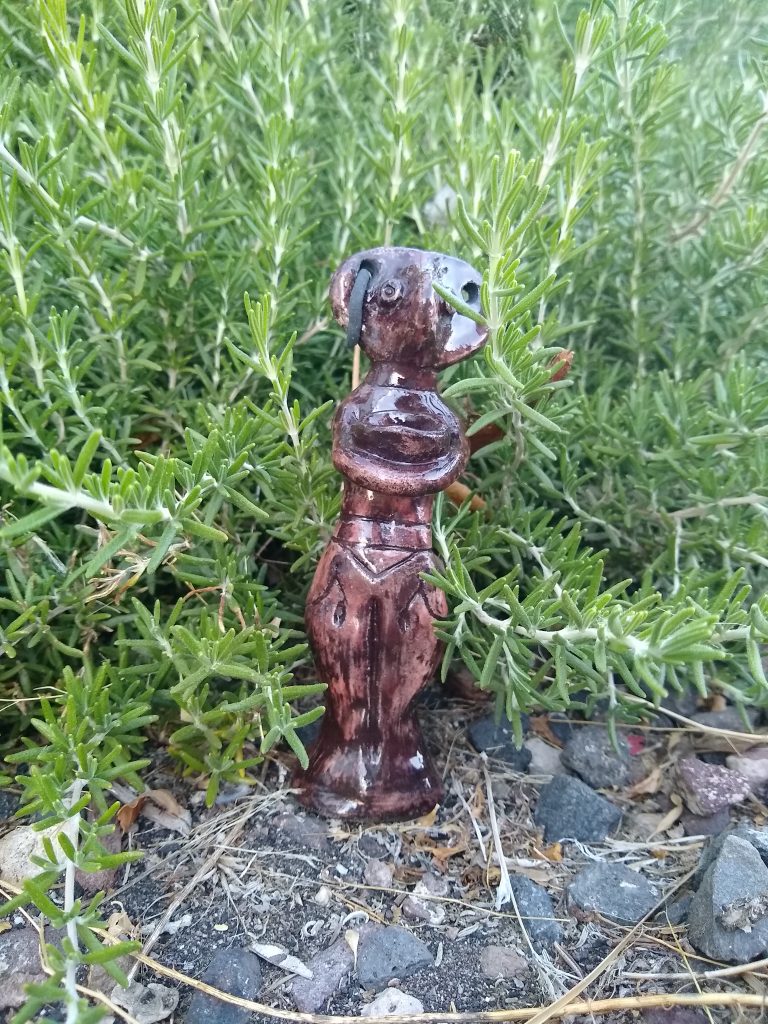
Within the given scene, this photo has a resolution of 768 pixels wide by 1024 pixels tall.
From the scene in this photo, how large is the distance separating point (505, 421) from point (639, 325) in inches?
23.9

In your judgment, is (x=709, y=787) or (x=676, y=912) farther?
(x=709, y=787)

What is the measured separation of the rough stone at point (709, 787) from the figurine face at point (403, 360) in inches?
33.2

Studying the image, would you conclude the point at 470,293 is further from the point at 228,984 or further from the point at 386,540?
the point at 228,984

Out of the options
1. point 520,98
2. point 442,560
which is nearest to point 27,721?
point 442,560

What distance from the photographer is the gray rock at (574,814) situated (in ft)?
5.11

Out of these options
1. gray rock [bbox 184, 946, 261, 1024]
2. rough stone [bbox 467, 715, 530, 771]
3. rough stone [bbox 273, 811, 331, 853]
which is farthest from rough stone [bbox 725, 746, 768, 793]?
gray rock [bbox 184, 946, 261, 1024]

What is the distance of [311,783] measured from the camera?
5.09 feet

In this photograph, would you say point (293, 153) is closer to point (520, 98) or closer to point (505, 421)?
point (505, 421)

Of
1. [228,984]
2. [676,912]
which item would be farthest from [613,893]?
[228,984]

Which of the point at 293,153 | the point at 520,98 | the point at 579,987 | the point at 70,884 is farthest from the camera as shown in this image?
the point at 520,98

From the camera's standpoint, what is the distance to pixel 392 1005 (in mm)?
1201

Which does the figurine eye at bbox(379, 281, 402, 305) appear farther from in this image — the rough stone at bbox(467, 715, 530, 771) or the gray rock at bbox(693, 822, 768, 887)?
the gray rock at bbox(693, 822, 768, 887)

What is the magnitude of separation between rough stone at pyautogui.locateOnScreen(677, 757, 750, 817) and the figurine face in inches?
33.2

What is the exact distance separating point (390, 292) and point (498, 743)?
3.34 feet
